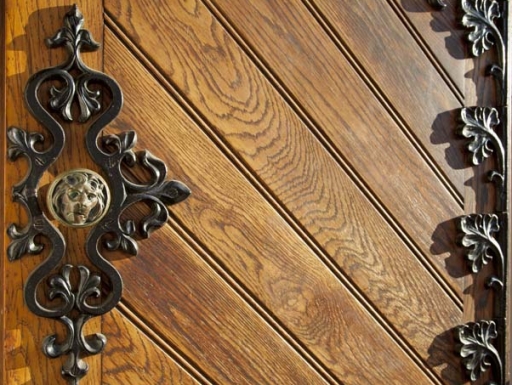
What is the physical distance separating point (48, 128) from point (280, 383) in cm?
53

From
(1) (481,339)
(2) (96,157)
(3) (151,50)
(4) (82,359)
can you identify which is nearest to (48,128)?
(2) (96,157)

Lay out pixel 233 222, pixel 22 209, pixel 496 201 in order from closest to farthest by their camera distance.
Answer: pixel 22 209
pixel 233 222
pixel 496 201

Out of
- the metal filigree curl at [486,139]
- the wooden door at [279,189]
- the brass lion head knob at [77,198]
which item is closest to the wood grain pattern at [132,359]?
the wooden door at [279,189]

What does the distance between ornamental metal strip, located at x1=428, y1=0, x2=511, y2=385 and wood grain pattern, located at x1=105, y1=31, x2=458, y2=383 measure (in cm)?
26

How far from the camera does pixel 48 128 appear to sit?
111cm

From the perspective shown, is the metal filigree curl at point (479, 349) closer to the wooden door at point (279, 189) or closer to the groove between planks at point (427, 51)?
the wooden door at point (279, 189)

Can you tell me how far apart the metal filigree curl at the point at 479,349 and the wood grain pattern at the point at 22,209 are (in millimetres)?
662

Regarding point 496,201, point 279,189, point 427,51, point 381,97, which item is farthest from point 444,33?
point 279,189

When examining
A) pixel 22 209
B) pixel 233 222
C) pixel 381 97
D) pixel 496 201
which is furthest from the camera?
pixel 496 201

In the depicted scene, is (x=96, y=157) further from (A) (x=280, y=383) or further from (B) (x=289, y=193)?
(A) (x=280, y=383)

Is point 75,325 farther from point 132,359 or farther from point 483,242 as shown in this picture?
point 483,242

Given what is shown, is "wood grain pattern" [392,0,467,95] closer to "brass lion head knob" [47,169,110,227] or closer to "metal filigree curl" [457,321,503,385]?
"metal filigree curl" [457,321,503,385]

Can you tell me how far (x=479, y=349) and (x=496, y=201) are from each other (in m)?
0.27

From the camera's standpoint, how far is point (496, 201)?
1.48 metres
